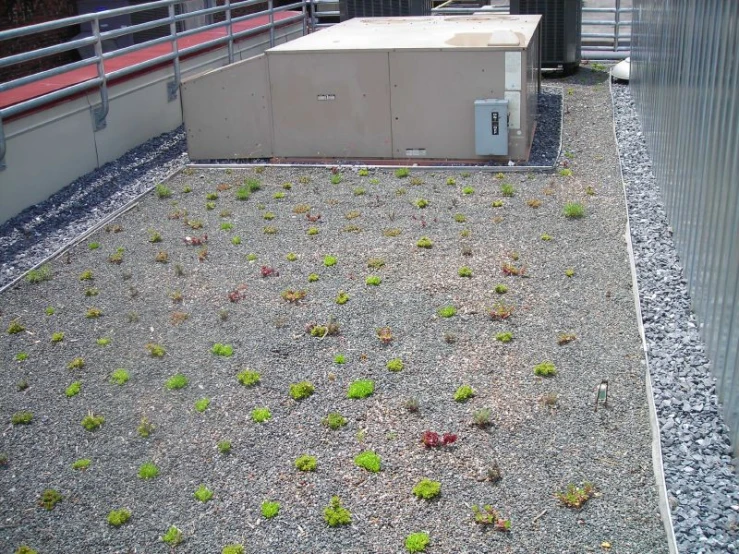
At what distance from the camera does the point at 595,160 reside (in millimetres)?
9211

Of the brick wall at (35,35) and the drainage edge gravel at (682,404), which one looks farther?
the brick wall at (35,35)

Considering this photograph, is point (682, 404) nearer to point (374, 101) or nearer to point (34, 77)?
point (374, 101)

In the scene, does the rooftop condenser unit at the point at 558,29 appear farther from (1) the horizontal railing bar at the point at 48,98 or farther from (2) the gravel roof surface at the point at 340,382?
(1) the horizontal railing bar at the point at 48,98

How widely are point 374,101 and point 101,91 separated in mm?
2758

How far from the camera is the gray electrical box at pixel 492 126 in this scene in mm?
8836

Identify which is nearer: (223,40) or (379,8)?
(223,40)

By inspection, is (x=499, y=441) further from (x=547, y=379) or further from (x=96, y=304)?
(x=96, y=304)

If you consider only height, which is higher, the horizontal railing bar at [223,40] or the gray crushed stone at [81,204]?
the horizontal railing bar at [223,40]

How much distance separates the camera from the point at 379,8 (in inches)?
586

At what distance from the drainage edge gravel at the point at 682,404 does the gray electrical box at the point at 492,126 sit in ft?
5.69

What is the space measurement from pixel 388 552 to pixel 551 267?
3.24 m

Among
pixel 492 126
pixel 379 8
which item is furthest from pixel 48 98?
pixel 379 8

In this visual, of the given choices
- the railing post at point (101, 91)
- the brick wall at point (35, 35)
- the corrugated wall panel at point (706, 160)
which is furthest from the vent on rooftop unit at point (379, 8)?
the corrugated wall panel at point (706, 160)

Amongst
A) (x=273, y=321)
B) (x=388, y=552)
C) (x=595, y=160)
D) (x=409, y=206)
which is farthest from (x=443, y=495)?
(x=595, y=160)
